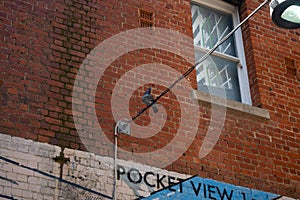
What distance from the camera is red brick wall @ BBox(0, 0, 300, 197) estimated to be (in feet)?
25.6

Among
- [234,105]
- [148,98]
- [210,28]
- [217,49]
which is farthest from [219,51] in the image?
[148,98]

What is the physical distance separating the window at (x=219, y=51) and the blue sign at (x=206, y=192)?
1793mm

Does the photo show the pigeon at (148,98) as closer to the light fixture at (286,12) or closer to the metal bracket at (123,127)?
the metal bracket at (123,127)

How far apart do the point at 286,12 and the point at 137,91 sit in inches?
105

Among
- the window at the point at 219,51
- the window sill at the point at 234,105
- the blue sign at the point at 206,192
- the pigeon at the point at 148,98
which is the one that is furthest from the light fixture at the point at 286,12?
the window at the point at 219,51

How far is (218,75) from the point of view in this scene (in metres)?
10.2

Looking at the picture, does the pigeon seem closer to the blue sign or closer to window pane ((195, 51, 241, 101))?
the blue sign

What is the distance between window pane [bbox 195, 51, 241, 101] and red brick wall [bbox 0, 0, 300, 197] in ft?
1.02

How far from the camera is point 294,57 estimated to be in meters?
10.6

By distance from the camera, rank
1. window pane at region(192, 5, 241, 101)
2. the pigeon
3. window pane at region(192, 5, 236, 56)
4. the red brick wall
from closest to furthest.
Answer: the red brick wall
the pigeon
window pane at region(192, 5, 241, 101)
window pane at region(192, 5, 236, 56)

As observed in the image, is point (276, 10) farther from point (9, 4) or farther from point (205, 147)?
point (9, 4)

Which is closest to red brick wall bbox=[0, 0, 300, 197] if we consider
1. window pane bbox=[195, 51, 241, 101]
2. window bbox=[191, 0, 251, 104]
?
window bbox=[191, 0, 251, 104]

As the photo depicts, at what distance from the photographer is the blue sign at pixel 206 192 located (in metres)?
8.13

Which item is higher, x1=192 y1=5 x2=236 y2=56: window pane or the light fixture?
x1=192 y1=5 x2=236 y2=56: window pane
